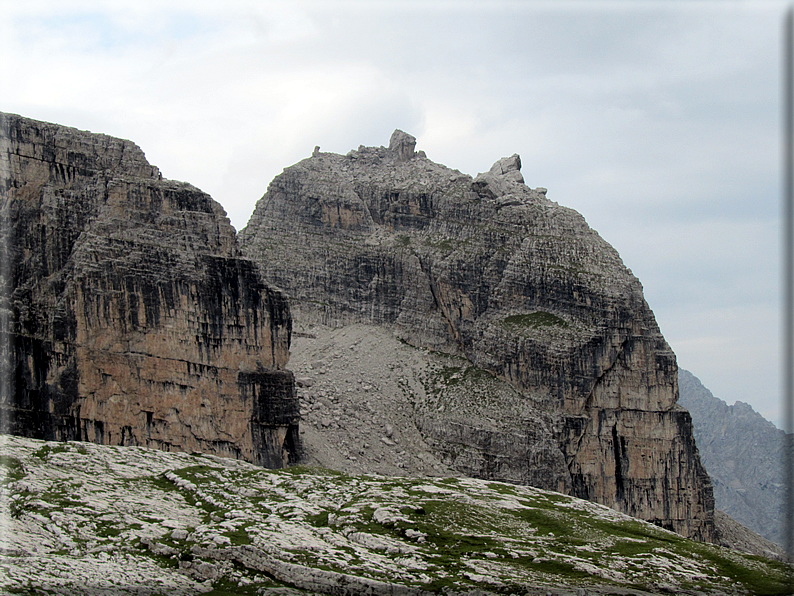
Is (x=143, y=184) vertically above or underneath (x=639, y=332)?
above

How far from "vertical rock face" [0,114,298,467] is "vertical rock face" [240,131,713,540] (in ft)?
122

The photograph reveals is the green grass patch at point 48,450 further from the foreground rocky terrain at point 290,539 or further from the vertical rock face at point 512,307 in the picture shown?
the vertical rock face at point 512,307

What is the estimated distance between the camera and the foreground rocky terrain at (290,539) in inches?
2458

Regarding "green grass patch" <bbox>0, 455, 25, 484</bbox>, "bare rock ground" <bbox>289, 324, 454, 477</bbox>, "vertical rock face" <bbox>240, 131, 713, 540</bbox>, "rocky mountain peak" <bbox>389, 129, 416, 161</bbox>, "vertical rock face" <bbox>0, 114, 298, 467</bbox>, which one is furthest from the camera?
"rocky mountain peak" <bbox>389, 129, 416, 161</bbox>

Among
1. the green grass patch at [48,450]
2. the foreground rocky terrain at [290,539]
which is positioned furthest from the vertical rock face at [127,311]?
the foreground rocky terrain at [290,539]

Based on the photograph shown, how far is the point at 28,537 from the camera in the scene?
214 feet

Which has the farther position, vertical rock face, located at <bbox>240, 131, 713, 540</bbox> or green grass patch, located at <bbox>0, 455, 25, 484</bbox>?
vertical rock face, located at <bbox>240, 131, 713, 540</bbox>

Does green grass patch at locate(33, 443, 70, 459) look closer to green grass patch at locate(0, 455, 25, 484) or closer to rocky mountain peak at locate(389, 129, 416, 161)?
green grass patch at locate(0, 455, 25, 484)

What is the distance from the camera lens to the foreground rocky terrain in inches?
2458

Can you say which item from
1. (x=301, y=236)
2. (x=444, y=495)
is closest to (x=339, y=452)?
(x=444, y=495)

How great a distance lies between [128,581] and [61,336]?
1983 inches

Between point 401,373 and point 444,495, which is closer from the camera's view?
point 444,495

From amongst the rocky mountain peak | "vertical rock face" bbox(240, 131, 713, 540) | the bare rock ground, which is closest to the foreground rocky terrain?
the bare rock ground

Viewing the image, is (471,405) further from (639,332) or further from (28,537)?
(28,537)
